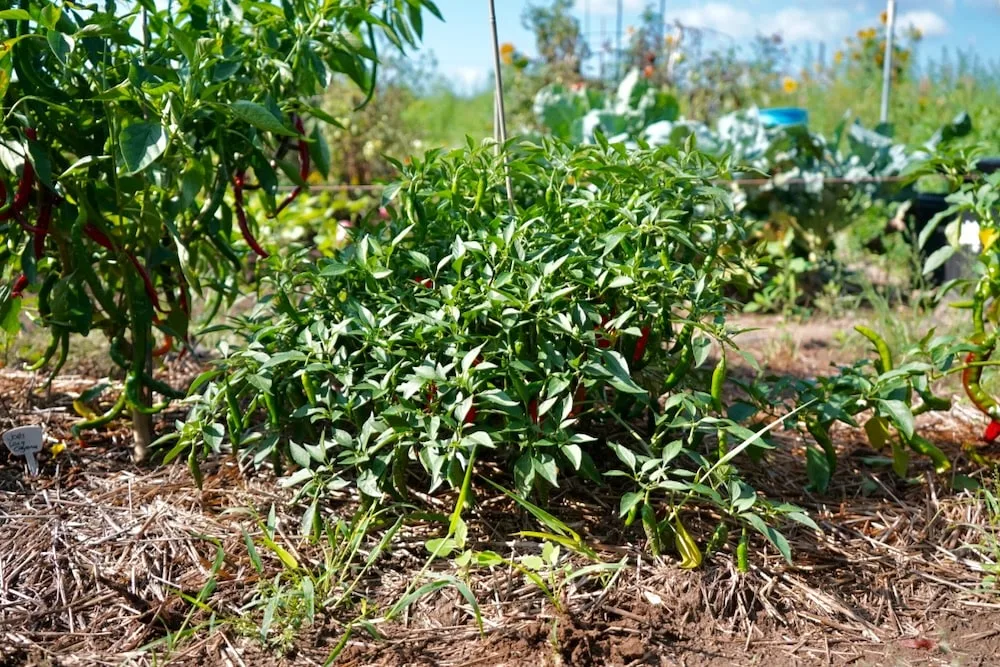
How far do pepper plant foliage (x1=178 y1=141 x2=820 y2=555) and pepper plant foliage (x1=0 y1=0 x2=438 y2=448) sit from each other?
28 centimetres

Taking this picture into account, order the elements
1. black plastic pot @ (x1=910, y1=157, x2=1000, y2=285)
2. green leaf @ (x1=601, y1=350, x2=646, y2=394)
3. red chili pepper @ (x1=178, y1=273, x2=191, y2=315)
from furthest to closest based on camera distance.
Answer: black plastic pot @ (x1=910, y1=157, x2=1000, y2=285)
red chili pepper @ (x1=178, y1=273, x2=191, y2=315)
green leaf @ (x1=601, y1=350, x2=646, y2=394)

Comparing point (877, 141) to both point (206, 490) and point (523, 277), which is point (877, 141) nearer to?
point (523, 277)

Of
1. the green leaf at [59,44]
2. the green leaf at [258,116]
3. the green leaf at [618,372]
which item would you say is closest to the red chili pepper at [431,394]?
the green leaf at [618,372]

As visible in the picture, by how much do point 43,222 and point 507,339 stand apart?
1.05 m

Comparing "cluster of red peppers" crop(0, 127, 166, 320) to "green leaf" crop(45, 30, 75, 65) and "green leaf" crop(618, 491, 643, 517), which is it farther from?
"green leaf" crop(618, 491, 643, 517)

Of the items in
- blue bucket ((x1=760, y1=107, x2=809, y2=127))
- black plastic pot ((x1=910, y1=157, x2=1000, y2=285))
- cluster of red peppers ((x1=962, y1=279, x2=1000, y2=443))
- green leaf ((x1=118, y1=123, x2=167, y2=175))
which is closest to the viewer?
green leaf ((x1=118, y1=123, x2=167, y2=175))

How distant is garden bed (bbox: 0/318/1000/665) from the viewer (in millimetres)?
1777

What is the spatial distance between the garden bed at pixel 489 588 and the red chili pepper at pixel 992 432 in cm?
25

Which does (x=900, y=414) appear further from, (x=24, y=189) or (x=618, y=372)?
(x=24, y=189)

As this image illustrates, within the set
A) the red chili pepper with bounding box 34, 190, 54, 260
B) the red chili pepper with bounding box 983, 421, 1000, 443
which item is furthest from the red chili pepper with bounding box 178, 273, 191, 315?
the red chili pepper with bounding box 983, 421, 1000, 443

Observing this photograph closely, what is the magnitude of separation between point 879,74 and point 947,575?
31.6 feet

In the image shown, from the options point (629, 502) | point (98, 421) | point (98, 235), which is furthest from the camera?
point (98, 421)

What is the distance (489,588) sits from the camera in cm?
191

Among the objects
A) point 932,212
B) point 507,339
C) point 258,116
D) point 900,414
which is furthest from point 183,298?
point 932,212
